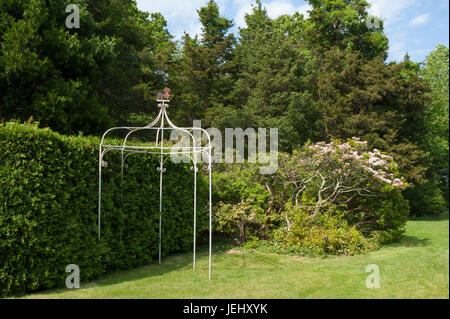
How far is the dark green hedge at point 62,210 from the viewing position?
4.82 metres

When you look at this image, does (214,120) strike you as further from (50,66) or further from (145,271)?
(145,271)

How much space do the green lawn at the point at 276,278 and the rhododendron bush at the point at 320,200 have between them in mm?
1023

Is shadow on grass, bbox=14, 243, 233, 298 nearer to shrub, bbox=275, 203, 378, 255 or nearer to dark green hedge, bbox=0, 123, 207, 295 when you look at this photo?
dark green hedge, bbox=0, 123, 207, 295

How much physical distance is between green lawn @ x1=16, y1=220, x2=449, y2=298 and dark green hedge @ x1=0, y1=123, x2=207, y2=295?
35cm

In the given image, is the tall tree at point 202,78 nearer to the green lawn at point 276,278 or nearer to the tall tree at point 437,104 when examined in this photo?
the tall tree at point 437,104

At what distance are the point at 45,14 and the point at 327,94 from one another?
44.5 ft

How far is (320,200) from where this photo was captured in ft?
28.8

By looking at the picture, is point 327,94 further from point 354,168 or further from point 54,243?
point 54,243

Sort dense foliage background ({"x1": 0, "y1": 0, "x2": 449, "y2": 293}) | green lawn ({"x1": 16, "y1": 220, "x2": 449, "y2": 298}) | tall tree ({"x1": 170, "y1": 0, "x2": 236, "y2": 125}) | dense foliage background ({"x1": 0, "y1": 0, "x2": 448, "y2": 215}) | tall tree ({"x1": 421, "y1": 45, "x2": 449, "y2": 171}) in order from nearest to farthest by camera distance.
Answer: green lawn ({"x1": 16, "y1": 220, "x2": 449, "y2": 298}), dense foliage background ({"x1": 0, "y1": 0, "x2": 449, "y2": 293}), dense foliage background ({"x1": 0, "y1": 0, "x2": 448, "y2": 215}), tall tree ({"x1": 421, "y1": 45, "x2": 449, "y2": 171}), tall tree ({"x1": 170, "y1": 0, "x2": 236, "y2": 125})

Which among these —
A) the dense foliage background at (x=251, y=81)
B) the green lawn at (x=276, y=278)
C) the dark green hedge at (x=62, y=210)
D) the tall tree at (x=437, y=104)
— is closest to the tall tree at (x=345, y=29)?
the dense foliage background at (x=251, y=81)

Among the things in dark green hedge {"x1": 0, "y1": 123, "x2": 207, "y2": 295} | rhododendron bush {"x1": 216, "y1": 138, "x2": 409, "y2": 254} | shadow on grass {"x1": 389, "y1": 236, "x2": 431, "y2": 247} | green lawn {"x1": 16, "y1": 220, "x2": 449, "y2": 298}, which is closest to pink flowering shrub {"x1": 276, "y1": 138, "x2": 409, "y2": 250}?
rhododendron bush {"x1": 216, "y1": 138, "x2": 409, "y2": 254}

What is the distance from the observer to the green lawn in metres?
4.93

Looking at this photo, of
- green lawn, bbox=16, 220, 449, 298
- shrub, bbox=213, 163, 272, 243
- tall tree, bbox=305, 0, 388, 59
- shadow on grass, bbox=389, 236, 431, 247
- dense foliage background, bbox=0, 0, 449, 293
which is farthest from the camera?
tall tree, bbox=305, 0, 388, 59

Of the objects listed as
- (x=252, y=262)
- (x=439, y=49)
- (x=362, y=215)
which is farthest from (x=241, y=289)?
(x=439, y=49)
